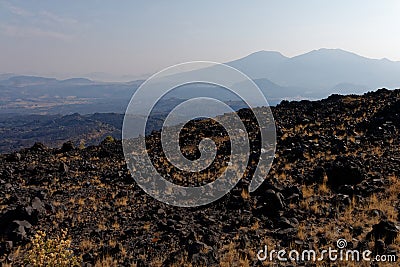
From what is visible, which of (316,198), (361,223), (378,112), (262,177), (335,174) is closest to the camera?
(361,223)

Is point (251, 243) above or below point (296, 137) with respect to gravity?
below

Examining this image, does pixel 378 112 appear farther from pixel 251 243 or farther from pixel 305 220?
pixel 251 243

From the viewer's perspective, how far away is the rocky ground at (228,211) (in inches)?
366

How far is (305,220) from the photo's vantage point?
10883mm

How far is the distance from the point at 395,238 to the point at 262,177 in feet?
22.9

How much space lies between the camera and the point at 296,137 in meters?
21.0

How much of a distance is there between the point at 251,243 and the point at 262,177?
592 cm

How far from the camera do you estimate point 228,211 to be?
12203 millimetres

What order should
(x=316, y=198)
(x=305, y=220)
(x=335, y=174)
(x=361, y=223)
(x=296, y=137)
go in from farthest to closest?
(x=296, y=137)
(x=335, y=174)
(x=316, y=198)
(x=305, y=220)
(x=361, y=223)

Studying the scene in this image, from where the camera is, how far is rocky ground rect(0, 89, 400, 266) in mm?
9297

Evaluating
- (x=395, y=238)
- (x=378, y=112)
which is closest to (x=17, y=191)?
(x=395, y=238)

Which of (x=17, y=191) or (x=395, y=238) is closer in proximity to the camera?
(x=395, y=238)

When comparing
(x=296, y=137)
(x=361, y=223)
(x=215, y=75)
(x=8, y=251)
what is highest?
(x=215, y=75)

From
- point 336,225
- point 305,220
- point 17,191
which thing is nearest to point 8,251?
point 17,191
